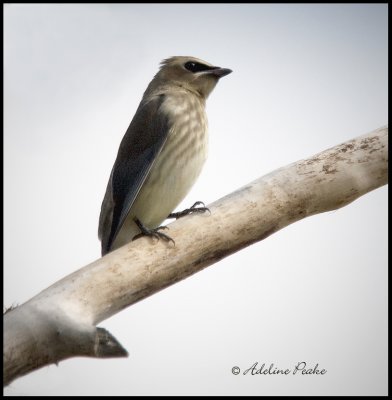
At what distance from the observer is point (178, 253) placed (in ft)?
8.65

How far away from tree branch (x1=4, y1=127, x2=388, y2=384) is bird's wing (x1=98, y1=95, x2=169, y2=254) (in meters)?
0.65

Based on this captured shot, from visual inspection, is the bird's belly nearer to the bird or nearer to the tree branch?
the bird

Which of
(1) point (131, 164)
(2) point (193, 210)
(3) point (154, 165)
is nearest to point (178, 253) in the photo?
(2) point (193, 210)

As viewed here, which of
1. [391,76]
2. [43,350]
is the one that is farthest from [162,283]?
[391,76]

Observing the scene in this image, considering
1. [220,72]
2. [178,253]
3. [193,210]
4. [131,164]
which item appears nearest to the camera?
[178,253]

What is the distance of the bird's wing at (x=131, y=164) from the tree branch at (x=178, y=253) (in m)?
0.65

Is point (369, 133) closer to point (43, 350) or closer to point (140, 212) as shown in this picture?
point (140, 212)

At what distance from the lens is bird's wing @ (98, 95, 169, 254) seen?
3381mm

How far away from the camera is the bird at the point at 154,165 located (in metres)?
3.40

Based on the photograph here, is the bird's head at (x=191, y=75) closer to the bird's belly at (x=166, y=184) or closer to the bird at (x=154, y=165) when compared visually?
the bird at (x=154, y=165)

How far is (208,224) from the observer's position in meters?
2.72

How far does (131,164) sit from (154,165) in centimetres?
17

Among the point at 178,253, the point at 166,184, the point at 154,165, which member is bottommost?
the point at 178,253

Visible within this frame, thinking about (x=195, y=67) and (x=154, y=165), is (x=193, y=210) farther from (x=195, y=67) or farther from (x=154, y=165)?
(x=195, y=67)
